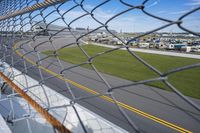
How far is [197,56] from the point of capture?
21.8 meters

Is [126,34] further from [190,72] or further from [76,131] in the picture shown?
[190,72]

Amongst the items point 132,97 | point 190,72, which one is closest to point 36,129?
point 132,97

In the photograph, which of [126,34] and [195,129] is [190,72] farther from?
[126,34]

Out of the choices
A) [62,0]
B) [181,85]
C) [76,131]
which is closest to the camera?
[62,0]

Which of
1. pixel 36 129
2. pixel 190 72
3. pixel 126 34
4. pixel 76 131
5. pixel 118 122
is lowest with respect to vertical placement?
pixel 190 72

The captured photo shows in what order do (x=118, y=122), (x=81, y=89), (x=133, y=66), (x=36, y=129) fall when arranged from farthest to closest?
1. (x=133, y=66)
2. (x=81, y=89)
3. (x=118, y=122)
4. (x=36, y=129)

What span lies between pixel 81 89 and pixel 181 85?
5793mm

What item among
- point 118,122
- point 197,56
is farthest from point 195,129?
point 197,56

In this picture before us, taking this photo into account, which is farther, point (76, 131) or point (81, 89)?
point (81, 89)

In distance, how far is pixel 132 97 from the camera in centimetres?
1038

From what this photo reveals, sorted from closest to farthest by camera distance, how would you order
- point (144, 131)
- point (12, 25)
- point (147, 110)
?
point (12, 25), point (144, 131), point (147, 110)

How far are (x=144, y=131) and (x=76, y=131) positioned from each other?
469cm

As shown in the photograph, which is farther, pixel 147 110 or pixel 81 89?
pixel 81 89

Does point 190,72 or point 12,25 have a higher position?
point 12,25
